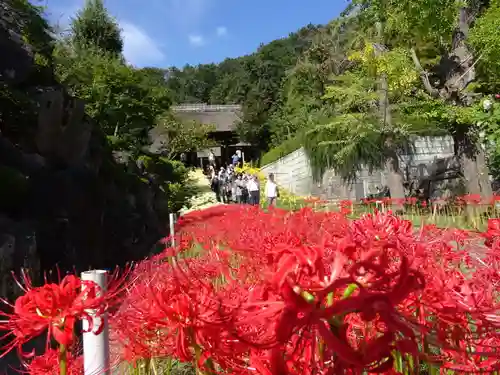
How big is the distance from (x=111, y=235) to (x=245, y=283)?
733 centimetres

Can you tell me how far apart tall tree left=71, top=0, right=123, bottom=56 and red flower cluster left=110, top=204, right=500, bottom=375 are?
1941 centimetres

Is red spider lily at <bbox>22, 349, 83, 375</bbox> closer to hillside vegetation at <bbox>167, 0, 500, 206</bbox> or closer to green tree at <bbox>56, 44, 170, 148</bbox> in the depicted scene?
hillside vegetation at <bbox>167, 0, 500, 206</bbox>

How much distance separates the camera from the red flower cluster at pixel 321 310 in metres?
0.62

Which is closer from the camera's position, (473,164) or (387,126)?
(473,164)

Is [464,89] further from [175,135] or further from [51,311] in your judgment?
[175,135]

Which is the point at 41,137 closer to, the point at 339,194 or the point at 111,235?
the point at 111,235

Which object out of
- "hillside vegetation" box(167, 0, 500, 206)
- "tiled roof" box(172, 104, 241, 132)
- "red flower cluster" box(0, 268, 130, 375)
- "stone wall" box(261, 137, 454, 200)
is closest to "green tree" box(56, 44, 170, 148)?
"hillside vegetation" box(167, 0, 500, 206)

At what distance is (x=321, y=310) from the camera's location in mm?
615

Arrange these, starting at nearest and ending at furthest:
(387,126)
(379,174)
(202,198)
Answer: (387,126), (379,174), (202,198)

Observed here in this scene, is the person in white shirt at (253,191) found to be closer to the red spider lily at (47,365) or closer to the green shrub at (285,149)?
the green shrub at (285,149)

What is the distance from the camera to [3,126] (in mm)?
7340

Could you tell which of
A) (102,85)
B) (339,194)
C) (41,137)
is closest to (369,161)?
(339,194)

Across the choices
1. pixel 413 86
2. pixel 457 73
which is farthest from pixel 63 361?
pixel 413 86

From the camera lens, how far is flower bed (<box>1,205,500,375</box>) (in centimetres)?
62
